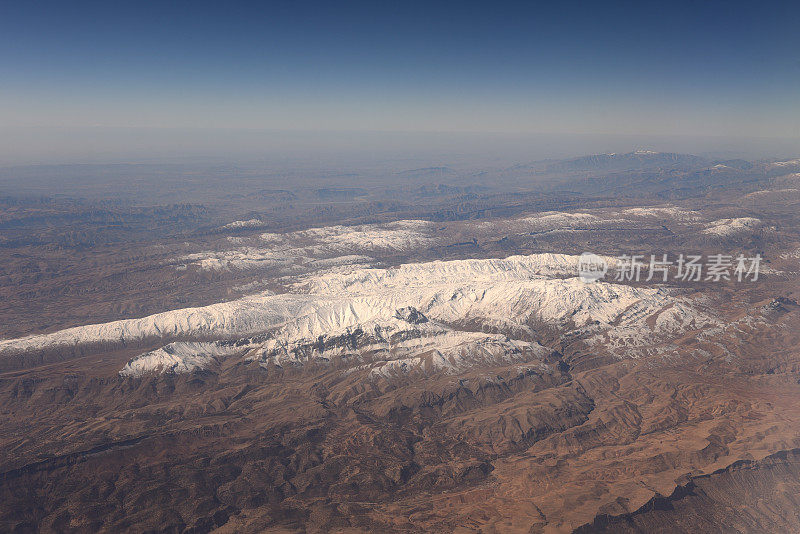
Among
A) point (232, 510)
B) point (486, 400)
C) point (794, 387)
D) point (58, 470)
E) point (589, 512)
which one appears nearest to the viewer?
point (589, 512)

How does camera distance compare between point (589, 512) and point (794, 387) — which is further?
point (794, 387)

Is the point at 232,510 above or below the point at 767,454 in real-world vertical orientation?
below

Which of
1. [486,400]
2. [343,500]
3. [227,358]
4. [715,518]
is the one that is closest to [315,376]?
[227,358]

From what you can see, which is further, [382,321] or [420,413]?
[382,321]

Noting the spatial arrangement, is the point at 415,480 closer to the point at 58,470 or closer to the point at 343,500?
the point at 343,500

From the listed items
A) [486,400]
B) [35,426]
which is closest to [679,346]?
[486,400]

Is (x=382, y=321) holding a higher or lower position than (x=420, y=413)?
higher

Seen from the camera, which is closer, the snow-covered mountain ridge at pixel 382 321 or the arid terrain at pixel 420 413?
the arid terrain at pixel 420 413

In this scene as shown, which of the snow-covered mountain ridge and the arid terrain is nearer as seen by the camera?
the arid terrain

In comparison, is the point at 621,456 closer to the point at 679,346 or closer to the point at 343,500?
the point at 343,500

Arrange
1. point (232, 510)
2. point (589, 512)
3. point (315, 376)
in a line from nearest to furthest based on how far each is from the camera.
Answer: point (589, 512) < point (232, 510) < point (315, 376)
